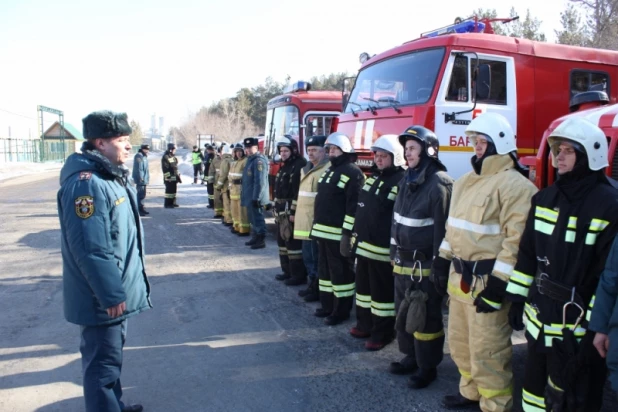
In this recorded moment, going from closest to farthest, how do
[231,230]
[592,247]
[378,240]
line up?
[592,247] < [378,240] < [231,230]

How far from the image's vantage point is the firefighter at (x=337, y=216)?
5.25 metres

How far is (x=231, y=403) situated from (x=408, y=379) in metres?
1.40

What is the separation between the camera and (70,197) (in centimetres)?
285

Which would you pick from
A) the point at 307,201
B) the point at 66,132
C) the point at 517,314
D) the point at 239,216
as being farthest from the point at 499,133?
the point at 66,132

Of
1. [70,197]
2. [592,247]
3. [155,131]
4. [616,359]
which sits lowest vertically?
[616,359]

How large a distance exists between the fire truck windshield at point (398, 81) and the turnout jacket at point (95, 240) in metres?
3.96

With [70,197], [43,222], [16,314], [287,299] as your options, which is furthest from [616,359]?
[43,222]

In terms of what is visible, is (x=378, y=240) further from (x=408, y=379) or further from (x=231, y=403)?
(x=231, y=403)

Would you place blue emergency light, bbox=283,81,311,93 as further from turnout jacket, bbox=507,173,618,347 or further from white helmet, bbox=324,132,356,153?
turnout jacket, bbox=507,173,618,347

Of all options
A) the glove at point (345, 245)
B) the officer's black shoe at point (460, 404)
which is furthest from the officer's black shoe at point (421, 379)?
the glove at point (345, 245)

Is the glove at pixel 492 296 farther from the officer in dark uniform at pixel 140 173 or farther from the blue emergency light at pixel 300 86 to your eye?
the officer in dark uniform at pixel 140 173

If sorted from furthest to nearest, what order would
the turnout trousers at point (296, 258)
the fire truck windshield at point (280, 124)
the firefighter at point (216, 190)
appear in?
the firefighter at point (216, 190) < the fire truck windshield at point (280, 124) < the turnout trousers at point (296, 258)

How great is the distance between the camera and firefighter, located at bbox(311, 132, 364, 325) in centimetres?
525

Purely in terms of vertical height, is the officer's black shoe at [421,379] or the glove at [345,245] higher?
the glove at [345,245]
